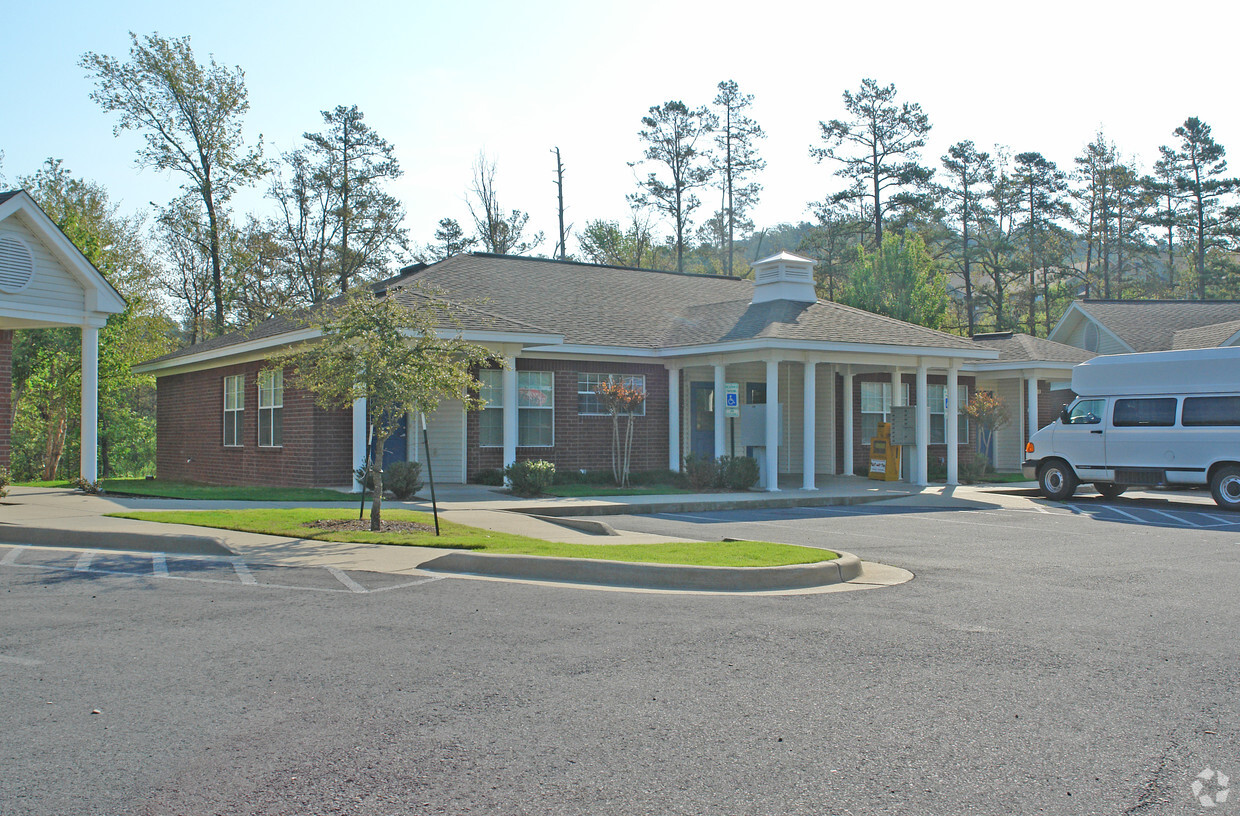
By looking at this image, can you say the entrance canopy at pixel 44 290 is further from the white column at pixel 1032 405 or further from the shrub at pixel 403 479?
the white column at pixel 1032 405

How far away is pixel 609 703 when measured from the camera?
5.62 meters

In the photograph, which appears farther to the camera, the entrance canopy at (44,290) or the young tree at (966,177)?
the young tree at (966,177)

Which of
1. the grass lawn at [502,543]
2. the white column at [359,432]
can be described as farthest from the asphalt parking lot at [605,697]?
the white column at [359,432]

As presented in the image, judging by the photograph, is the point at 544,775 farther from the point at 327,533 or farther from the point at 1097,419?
the point at 1097,419

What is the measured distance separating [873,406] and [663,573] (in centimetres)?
1910

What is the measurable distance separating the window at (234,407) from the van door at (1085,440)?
17792mm

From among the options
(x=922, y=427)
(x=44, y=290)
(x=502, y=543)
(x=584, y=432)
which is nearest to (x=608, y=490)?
(x=584, y=432)

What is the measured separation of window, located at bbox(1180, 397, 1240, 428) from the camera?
18.6 metres

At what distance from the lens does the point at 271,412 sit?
21984 mm

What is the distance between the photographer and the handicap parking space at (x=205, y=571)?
31.0ft

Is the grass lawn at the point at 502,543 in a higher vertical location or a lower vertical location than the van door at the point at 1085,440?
lower

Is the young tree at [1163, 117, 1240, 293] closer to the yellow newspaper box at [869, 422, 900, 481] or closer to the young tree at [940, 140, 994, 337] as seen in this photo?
the young tree at [940, 140, 994, 337]

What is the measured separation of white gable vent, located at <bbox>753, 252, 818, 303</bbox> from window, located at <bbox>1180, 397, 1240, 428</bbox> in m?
9.79

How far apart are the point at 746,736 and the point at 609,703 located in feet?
2.88
